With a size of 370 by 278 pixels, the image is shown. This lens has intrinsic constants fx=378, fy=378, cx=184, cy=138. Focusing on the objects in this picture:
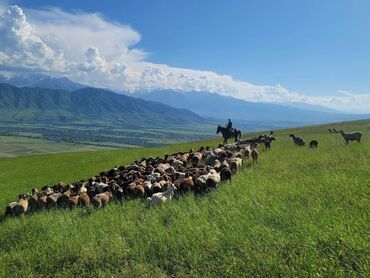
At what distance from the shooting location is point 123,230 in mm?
12281

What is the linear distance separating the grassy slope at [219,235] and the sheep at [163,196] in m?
0.46

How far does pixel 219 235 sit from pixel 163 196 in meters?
4.99

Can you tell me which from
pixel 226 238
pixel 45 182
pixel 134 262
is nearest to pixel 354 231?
pixel 226 238

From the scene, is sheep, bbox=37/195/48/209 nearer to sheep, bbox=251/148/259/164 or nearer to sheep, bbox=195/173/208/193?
sheep, bbox=195/173/208/193

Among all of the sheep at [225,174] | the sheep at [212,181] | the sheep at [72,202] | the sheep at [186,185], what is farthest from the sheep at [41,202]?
the sheep at [225,174]

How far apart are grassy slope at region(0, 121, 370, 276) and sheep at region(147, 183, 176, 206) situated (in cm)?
46

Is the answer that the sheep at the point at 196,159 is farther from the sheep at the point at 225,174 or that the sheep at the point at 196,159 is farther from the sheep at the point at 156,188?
the sheep at the point at 156,188

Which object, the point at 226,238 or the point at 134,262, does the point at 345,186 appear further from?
the point at 134,262

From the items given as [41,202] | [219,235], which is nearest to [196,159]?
[41,202]

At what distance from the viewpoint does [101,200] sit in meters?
16.6

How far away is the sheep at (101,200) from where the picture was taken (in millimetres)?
16250

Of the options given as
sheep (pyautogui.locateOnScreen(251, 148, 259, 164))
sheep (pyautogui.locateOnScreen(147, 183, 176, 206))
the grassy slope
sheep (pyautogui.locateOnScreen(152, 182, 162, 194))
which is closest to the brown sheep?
sheep (pyautogui.locateOnScreen(251, 148, 259, 164))

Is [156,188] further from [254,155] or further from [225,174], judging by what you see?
[254,155]

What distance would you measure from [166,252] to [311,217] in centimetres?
416
